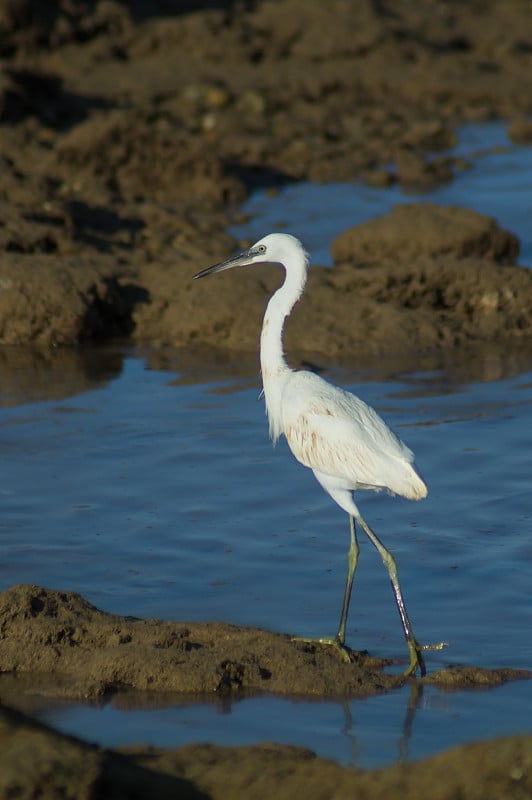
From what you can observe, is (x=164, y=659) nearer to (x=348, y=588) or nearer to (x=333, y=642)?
(x=333, y=642)

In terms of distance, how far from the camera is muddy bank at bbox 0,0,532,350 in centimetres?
1127

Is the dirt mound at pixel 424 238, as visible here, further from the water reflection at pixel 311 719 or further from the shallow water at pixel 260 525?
the water reflection at pixel 311 719

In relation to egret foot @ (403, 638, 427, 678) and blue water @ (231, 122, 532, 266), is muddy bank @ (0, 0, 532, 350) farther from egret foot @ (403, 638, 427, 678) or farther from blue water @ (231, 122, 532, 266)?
egret foot @ (403, 638, 427, 678)

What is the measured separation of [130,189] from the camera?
15.2m

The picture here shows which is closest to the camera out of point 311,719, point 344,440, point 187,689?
point 311,719

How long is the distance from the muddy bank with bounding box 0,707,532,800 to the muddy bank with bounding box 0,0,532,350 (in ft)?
21.7

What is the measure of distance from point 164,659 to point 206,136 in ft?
42.0

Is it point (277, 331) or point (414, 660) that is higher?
point (277, 331)

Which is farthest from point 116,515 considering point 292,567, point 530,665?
point 530,665

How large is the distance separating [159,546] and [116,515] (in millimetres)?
577

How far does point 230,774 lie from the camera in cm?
439

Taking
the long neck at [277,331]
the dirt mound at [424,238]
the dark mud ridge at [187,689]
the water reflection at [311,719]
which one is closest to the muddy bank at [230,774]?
A: the dark mud ridge at [187,689]

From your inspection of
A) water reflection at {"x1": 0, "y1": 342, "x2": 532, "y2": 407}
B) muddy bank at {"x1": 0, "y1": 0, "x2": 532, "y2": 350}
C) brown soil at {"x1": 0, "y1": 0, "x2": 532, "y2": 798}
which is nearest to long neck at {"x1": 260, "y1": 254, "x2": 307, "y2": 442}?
brown soil at {"x1": 0, "y1": 0, "x2": 532, "y2": 798}

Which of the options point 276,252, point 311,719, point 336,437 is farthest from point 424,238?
point 311,719
